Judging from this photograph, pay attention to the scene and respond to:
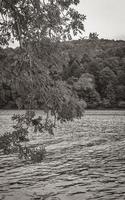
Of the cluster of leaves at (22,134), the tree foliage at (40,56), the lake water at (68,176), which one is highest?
the tree foliage at (40,56)

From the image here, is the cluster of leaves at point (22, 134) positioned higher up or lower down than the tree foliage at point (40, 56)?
lower down

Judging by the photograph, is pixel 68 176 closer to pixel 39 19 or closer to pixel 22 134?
pixel 22 134

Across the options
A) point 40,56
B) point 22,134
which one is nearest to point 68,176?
point 22,134

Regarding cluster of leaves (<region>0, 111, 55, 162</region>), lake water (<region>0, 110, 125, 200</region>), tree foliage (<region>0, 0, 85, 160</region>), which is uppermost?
tree foliage (<region>0, 0, 85, 160</region>)

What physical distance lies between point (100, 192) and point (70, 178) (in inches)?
121

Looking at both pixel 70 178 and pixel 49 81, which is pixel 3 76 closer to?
pixel 49 81

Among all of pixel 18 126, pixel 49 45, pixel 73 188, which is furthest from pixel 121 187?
pixel 49 45

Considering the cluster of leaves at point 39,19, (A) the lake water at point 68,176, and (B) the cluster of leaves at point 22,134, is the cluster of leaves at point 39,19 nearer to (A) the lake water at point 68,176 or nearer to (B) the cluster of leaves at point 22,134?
(B) the cluster of leaves at point 22,134

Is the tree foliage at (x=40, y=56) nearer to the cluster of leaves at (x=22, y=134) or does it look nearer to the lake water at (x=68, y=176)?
the cluster of leaves at (x=22, y=134)

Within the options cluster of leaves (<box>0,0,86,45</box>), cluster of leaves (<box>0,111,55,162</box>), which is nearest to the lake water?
cluster of leaves (<box>0,111,55,162</box>)

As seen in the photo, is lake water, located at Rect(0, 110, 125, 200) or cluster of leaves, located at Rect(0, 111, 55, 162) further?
lake water, located at Rect(0, 110, 125, 200)

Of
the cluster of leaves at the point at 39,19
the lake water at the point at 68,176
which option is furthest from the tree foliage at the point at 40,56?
the lake water at the point at 68,176

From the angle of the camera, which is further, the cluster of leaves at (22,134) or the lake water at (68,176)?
the lake water at (68,176)

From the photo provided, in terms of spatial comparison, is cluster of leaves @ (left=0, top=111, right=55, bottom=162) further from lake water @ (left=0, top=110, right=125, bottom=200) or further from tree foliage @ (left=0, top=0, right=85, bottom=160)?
lake water @ (left=0, top=110, right=125, bottom=200)
